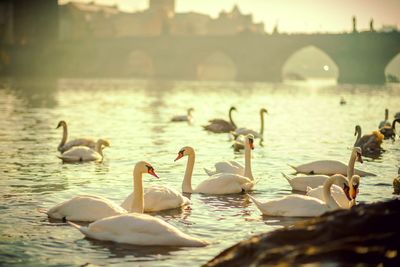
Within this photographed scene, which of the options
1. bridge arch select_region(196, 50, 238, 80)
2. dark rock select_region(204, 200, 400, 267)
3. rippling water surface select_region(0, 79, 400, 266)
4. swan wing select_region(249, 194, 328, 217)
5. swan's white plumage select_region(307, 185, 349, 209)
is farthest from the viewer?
bridge arch select_region(196, 50, 238, 80)

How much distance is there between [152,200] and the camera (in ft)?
37.5

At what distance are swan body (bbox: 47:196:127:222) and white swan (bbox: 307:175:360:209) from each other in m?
3.18

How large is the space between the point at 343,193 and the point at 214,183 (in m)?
2.62

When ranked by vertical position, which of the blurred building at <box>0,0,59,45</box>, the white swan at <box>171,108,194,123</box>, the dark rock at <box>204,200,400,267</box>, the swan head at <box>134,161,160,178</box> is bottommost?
the white swan at <box>171,108,194,123</box>

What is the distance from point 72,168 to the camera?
56.1ft

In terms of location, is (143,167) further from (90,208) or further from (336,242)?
(336,242)

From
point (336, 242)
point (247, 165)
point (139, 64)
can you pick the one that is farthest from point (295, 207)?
point (139, 64)

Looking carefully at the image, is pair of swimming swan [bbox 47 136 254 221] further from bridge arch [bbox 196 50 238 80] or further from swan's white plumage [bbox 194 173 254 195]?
bridge arch [bbox 196 50 238 80]

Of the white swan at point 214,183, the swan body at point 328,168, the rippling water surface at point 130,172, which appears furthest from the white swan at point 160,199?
the swan body at point 328,168

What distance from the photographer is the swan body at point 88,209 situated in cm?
1000

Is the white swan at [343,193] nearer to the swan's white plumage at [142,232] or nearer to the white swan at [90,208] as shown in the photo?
the swan's white plumage at [142,232]

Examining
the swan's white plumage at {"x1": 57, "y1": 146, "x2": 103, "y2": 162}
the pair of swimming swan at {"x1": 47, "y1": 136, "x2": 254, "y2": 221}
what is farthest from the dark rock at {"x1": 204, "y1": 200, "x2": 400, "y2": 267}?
the swan's white plumage at {"x1": 57, "y1": 146, "x2": 103, "y2": 162}

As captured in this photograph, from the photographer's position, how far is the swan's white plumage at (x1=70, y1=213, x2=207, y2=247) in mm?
8828

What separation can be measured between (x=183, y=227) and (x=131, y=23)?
574 feet
